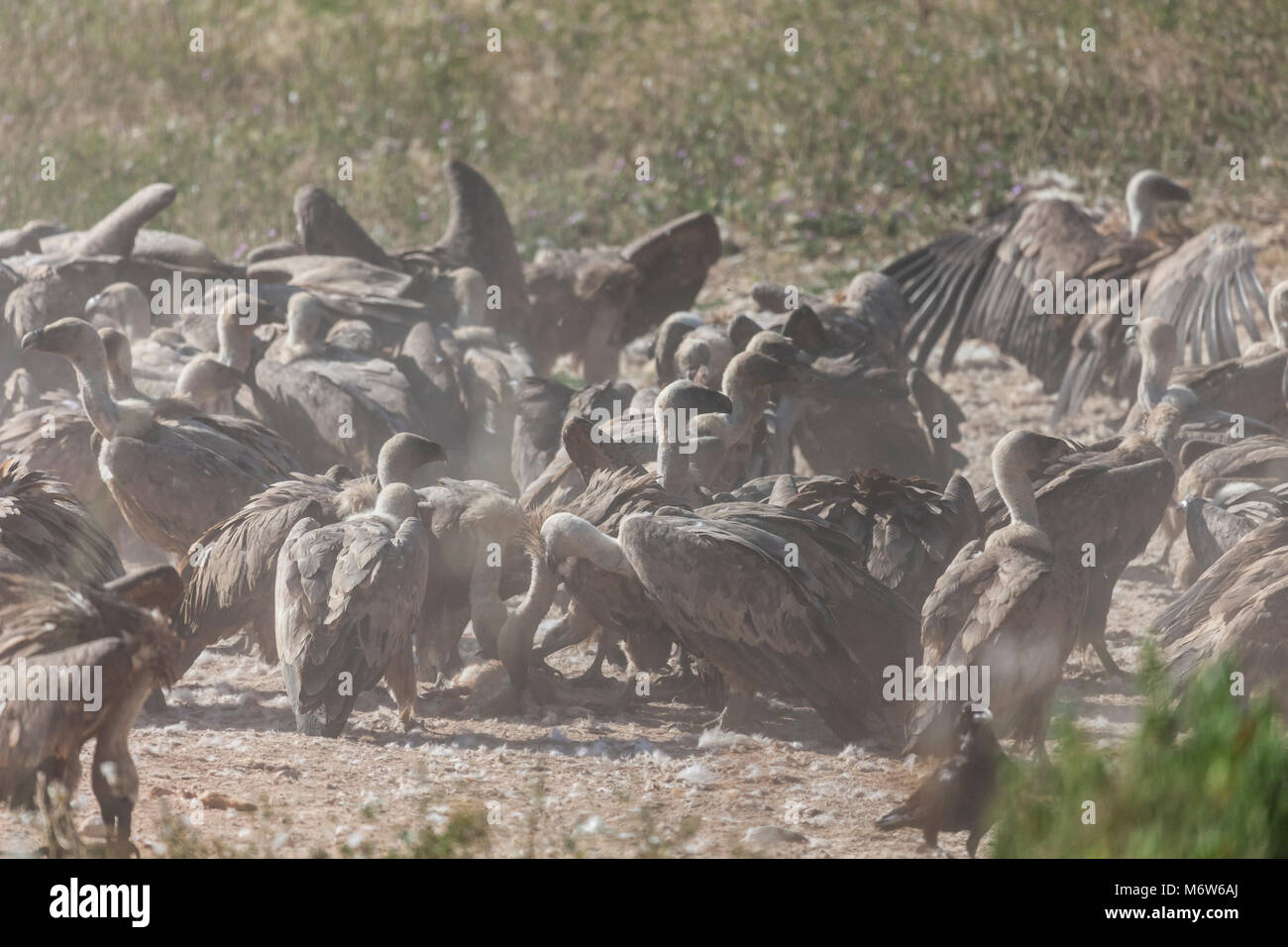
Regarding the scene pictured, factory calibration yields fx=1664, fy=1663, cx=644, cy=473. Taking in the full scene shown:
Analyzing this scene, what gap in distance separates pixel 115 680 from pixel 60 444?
3847 millimetres

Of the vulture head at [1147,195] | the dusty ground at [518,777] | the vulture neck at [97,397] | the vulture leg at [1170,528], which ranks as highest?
the vulture head at [1147,195]

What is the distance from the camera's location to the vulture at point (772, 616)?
19.9 feet

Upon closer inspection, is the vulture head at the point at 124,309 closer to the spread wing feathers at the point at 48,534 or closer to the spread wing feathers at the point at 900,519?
the spread wing feathers at the point at 48,534

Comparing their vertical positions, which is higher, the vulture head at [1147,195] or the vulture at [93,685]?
the vulture head at [1147,195]

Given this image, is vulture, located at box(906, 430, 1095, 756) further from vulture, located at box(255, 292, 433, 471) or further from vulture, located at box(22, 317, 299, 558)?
vulture, located at box(255, 292, 433, 471)

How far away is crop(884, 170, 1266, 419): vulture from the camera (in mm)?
9719

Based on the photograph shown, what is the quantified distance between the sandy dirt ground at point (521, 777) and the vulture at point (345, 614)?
0.55 feet

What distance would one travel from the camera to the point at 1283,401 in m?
8.86

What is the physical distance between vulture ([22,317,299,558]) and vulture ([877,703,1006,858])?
12.2 ft

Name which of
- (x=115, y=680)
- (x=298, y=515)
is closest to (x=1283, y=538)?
(x=298, y=515)

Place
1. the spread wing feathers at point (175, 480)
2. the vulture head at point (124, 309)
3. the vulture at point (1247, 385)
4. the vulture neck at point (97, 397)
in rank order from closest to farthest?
the spread wing feathers at point (175, 480)
the vulture neck at point (97, 397)
the vulture at point (1247, 385)
the vulture head at point (124, 309)

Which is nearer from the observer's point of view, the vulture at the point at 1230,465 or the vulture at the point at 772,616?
the vulture at the point at 772,616

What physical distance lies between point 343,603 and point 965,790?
235 cm

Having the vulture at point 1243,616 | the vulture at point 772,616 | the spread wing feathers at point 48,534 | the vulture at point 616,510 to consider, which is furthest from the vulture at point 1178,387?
the spread wing feathers at point 48,534
